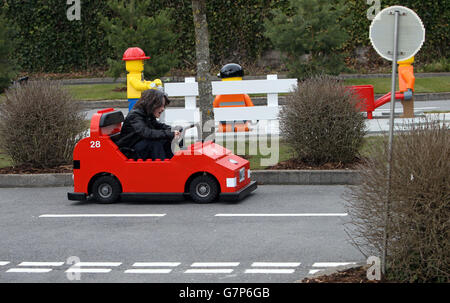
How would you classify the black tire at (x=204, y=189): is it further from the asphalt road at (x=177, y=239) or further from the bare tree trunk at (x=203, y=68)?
the bare tree trunk at (x=203, y=68)

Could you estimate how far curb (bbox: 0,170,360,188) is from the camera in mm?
11281

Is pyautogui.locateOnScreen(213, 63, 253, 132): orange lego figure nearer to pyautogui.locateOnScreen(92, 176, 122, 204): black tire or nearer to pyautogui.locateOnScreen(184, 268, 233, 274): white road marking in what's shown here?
pyautogui.locateOnScreen(92, 176, 122, 204): black tire

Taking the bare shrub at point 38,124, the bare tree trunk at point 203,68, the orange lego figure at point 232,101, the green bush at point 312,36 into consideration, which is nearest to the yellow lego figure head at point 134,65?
the bare tree trunk at point 203,68

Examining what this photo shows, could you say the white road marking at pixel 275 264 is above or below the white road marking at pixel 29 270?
above

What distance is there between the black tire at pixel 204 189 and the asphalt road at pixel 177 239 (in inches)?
5.1

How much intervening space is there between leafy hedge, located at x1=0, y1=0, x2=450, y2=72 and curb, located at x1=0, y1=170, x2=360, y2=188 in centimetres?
1589

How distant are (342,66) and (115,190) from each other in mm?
14166

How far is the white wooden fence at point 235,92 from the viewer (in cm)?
1537

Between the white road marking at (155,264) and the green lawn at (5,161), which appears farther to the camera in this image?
the green lawn at (5,161)

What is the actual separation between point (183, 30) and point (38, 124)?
55.4 ft

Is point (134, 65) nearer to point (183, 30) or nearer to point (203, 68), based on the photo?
point (203, 68)

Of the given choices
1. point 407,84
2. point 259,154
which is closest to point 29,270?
point 259,154

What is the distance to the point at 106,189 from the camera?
10.5 meters

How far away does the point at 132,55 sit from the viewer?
46.3 ft
